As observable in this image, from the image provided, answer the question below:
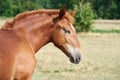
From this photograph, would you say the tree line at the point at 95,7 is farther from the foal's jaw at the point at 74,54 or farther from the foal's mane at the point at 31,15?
the foal's jaw at the point at 74,54

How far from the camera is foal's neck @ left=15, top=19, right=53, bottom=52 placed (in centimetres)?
589

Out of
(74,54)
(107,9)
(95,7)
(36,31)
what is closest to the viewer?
(74,54)

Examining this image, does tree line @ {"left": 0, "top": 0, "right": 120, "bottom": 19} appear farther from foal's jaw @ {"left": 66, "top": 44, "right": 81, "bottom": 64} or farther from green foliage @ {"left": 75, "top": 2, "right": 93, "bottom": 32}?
foal's jaw @ {"left": 66, "top": 44, "right": 81, "bottom": 64}

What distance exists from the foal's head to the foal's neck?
0.45ft

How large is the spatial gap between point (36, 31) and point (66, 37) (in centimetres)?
53

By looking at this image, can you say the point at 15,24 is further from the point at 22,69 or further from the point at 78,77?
the point at 78,77

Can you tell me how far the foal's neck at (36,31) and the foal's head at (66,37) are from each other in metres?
0.14

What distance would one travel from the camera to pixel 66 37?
584cm

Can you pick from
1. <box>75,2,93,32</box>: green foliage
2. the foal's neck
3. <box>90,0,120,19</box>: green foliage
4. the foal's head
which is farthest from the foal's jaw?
<box>90,0,120,19</box>: green foliage

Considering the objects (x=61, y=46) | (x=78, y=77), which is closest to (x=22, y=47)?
(x=61, y=46)

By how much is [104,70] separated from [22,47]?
663 centimetres

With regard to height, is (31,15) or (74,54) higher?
(31,15)

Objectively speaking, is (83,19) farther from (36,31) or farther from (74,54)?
(74,54)

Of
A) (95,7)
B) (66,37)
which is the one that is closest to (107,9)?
(95,7)
